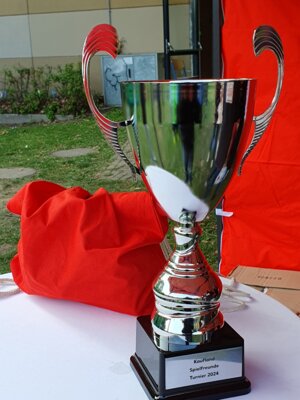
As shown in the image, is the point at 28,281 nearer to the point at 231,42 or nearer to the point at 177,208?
the point at 177,208

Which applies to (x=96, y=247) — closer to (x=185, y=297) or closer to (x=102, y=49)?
(x=185, y=297)

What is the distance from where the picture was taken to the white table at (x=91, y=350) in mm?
846

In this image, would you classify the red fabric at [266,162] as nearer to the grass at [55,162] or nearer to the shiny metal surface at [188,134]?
the grass at [55,162]

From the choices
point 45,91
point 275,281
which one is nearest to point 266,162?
point 275,281

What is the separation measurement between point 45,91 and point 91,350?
26.3ft

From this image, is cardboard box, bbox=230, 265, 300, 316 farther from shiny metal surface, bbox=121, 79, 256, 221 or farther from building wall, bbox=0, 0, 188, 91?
building wall, bbox=0, 0, 188, 91

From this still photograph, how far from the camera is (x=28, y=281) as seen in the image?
1109 millimetres

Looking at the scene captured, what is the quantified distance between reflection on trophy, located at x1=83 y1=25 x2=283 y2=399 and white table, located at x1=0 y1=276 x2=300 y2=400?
4cm

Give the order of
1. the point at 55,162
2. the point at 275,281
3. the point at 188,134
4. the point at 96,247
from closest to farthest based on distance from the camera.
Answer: the point at 188,134 < the point at 96,247 < the point at 275,281 < the point at 55,162

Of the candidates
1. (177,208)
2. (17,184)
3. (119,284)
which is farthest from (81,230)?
(17,184)

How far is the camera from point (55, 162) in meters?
5.84

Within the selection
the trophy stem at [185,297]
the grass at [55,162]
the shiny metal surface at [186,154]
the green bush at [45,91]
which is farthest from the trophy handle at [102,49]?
the green bush at [45,91]

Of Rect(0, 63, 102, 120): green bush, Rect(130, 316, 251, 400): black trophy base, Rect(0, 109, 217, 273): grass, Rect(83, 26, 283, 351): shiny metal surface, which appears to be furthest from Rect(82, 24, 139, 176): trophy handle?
Rect(0, 63, 102, 120): green bush

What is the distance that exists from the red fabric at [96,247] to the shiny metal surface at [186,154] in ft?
0.55
